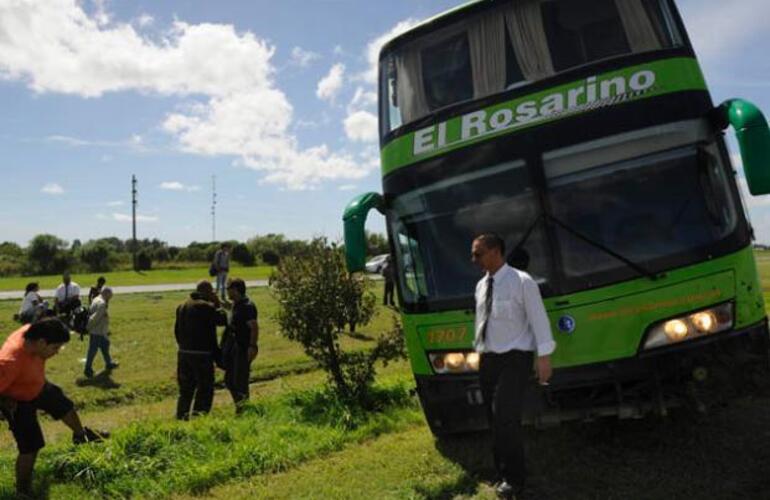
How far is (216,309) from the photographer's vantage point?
8773mm

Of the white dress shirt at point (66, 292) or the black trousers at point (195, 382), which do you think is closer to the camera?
the black trousers at point (195, 382)

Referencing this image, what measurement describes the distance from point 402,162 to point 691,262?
108 inches

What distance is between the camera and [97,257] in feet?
222

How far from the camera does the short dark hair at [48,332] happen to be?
5938 millimetres

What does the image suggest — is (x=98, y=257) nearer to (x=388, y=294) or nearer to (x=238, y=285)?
(x=388, y=294)

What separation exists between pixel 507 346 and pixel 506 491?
1091 millimetres

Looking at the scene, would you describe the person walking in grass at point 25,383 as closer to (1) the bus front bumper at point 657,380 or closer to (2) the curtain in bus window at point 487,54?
(1) the bus front bumper at point 657,380

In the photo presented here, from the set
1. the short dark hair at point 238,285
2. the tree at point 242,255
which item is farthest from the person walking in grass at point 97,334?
the tree at point 242,255

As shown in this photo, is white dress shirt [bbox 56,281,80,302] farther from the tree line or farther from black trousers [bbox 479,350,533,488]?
the tree line

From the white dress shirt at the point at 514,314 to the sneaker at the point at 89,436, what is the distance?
14.6ft

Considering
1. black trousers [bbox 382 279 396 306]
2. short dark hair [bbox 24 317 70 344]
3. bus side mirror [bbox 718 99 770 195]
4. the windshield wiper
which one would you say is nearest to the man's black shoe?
the windshield wiper

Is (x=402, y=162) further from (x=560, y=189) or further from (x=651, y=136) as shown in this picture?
(x=651, y=136)

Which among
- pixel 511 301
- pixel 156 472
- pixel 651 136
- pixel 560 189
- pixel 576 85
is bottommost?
pixel 156 472

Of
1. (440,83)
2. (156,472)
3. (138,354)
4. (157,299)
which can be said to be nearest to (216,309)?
(156,472)
